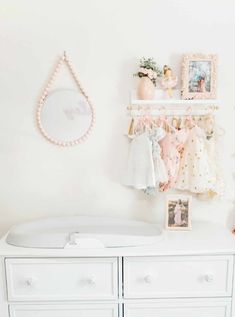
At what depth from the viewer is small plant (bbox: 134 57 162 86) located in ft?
5.39

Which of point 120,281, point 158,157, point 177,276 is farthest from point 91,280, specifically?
point 158,157

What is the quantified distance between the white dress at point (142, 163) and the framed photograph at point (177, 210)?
0.18 m

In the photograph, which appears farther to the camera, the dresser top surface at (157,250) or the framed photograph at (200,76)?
the framed photograph at (200,76)

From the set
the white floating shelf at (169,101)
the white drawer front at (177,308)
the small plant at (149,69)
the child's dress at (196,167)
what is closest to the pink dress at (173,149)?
the child's dress at (196,167)

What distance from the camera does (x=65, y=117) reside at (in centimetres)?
172

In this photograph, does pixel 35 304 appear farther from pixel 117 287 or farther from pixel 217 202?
pixel 217 202

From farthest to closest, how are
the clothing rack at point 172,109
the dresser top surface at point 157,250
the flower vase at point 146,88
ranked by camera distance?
the clothing rack at point 172,109
the flower vase at point 146,88
the dresser top surface at point 157,250

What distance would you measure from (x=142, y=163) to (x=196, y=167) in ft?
0.97

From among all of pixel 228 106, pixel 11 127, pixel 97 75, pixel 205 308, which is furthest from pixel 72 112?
pixel 205 308

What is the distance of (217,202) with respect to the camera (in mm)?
1822

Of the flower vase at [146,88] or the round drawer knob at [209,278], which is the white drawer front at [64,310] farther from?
the flower vase at [146,88]

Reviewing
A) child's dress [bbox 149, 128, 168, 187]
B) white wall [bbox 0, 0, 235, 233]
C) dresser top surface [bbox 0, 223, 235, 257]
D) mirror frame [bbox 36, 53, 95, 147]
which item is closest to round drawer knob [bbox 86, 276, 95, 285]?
dresser top surface [bbox 0, 223, 235, 257]

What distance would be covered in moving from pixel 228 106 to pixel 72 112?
89 centimetres

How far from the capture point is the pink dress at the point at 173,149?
170 cm
